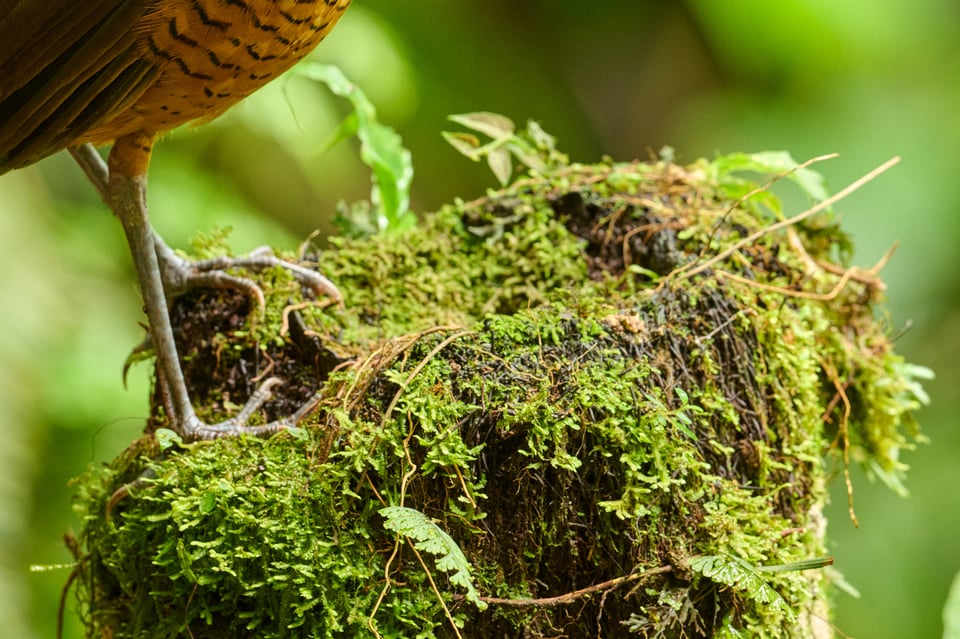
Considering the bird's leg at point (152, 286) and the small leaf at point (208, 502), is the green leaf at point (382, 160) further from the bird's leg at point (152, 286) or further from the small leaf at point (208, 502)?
the small leaf at point (208, 502)

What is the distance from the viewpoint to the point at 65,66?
4.97 ft

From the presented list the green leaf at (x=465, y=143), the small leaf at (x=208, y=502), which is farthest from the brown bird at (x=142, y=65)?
the green leaf at (x=465, y=143)

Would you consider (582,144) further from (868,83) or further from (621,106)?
(868,83)

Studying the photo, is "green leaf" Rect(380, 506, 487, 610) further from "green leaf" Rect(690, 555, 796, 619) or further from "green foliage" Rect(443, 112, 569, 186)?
"green foliage" Rect(443, 112, 569, 186)

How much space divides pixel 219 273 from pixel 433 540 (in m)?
0.87

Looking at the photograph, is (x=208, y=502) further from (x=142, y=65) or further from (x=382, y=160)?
(x=382, y=160)

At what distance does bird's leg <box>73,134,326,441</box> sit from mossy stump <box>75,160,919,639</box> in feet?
0.21

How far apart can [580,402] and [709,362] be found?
0.96 ft

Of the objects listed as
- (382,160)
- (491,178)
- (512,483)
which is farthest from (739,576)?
(491,178)

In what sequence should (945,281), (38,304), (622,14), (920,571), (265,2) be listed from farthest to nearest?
(622,14) < (945,281) < (920,571) < (38,304) < (265,2)

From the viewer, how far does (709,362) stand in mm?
1508

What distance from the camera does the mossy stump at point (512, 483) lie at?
130cm

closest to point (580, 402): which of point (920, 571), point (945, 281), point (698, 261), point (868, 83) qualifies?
point (698, 261)

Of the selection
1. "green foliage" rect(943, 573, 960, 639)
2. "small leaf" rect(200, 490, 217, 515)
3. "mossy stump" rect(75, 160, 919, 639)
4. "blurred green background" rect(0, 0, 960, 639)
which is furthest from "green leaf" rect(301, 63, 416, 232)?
"green foliage" rect(943, 573, 960, 639)
